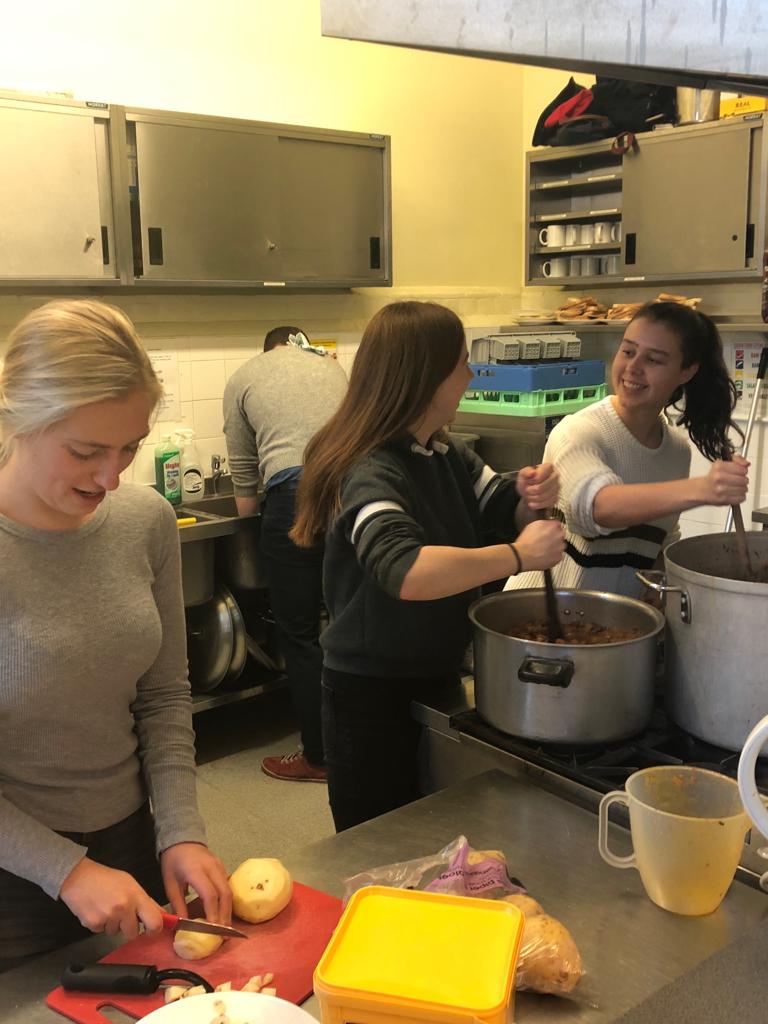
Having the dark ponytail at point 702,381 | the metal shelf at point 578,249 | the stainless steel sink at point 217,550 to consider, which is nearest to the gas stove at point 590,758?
the dark ponytail at point 702,381

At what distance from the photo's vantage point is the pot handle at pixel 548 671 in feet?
4.36

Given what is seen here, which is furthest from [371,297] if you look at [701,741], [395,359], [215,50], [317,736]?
[701,741]

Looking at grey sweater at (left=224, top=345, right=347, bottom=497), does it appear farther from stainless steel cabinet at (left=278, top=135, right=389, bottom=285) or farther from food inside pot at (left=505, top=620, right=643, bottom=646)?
food inside pot at (left=505, top=620, right=643, bottom=646)

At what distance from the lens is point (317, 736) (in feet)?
11.0

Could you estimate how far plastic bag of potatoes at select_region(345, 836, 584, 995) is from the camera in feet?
3.19

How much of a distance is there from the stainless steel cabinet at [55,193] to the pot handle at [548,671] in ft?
8.01

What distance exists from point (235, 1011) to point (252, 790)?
2.38 meters

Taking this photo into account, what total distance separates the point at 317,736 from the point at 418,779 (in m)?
1.66

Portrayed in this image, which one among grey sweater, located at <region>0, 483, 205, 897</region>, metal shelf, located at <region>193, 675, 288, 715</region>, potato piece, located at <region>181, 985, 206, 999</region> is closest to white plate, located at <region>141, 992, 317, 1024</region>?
potato piece, located at <region>181, 985, 206, 999</region>

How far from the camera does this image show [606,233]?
4391 millimetres

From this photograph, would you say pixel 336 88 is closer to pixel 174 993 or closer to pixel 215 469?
pixel 215 469

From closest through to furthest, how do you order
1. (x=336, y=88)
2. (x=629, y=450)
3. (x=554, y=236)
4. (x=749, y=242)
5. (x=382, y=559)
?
(x=382, y=559)
(x=629, y=450)
(x=749, y=242)
(x=336, y=88)
(x=554, y=236)

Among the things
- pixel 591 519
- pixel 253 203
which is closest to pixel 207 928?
pixel 591 519

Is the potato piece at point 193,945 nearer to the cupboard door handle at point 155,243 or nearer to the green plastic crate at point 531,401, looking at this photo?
the cupboard door handle at point 155,243
